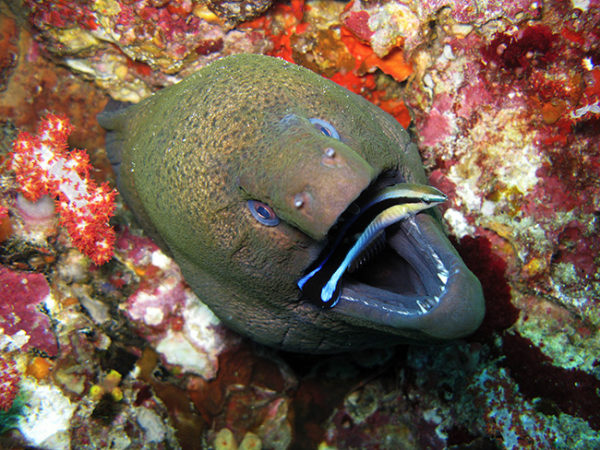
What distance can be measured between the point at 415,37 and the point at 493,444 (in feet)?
11.2

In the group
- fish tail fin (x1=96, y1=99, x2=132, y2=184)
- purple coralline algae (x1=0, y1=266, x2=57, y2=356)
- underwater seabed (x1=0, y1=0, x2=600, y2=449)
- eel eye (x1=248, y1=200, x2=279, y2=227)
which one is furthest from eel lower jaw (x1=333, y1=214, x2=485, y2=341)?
fish tail fin (x1=96, y1=99, x2=132, y2=184)

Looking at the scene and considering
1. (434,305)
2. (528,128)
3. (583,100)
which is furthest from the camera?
(528,128)

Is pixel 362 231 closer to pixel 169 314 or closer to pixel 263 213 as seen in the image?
pixel 263 213

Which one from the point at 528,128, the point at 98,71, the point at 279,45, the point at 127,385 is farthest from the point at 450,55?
the point at 127,385

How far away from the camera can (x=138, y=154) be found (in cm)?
306

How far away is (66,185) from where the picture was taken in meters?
3.38

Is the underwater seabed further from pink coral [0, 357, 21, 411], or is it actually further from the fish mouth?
the fish mouth

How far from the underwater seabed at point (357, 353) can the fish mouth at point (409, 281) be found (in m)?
1.12

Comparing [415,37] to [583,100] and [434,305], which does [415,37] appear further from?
[434,305]

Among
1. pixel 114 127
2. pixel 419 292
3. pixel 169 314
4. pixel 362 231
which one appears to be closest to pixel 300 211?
pixel 362 231

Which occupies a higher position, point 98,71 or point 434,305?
point 434,305

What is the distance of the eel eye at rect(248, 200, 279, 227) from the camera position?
81.5 inches

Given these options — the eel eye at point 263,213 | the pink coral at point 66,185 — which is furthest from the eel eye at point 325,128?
the pink coral at point 66,185

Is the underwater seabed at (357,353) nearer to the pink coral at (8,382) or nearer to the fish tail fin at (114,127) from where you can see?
the pink coral at (8,382)
